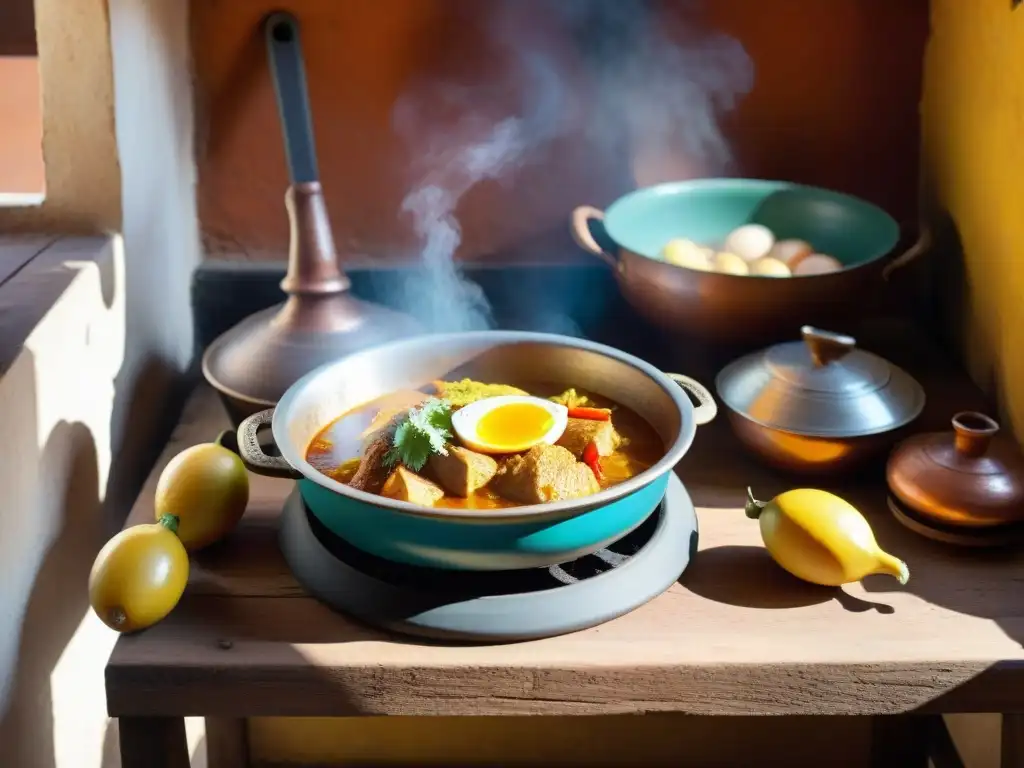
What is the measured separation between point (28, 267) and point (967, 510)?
1.20 m

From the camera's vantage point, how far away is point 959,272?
1.65 m

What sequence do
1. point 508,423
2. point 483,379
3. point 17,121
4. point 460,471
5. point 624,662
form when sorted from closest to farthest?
point 624,662 → point 460,471 → point 508,423 → point 483,379 → point 17,121

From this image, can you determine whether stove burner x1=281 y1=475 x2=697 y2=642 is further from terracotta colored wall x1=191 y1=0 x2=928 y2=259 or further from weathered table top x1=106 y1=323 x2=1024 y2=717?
terracotta colored wall x1=191 y1=0 x2=928 y2=259

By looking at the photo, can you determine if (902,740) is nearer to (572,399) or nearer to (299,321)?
(572,399)

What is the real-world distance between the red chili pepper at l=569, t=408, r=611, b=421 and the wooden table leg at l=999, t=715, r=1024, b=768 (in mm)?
572

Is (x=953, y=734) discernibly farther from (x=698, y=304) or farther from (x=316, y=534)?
(x=316, y=534)

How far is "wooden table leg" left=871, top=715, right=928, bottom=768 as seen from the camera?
1809 mm

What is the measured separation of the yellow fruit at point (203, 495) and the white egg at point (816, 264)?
Answer: 854 millimetres

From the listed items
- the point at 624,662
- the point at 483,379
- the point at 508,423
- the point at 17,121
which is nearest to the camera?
the point at 624,662

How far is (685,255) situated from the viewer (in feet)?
5.23

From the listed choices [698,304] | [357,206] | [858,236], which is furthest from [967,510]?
[357,206]

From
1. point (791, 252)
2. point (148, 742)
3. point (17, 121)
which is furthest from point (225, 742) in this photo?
point (17, 121)

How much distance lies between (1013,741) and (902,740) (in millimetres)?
623

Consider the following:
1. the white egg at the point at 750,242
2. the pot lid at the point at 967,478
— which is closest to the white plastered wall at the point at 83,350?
the white egg at the point at 750,242
